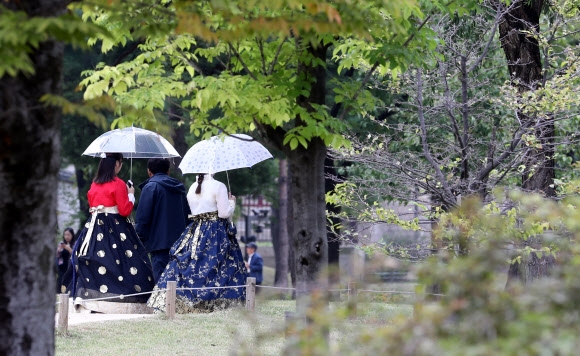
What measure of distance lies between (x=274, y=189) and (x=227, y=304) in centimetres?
1779

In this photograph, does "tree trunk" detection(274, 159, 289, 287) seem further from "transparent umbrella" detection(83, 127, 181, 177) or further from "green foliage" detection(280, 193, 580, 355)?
"green foliage" detection(280, 193, 580, 355)

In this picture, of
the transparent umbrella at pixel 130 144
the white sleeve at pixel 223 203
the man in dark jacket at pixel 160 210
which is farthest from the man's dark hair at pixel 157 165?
the white sleeve at pixel 223 203

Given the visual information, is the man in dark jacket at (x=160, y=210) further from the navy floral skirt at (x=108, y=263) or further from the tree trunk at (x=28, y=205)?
the tree trunk at (x=28, y=205)

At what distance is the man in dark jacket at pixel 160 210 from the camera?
1161cm

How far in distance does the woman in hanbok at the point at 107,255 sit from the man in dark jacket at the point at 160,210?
1.43 ft

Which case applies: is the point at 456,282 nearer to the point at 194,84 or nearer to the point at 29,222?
the point at 29,222

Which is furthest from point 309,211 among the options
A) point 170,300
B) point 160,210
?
point 160,210

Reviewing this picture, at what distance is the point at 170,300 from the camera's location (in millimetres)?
10539

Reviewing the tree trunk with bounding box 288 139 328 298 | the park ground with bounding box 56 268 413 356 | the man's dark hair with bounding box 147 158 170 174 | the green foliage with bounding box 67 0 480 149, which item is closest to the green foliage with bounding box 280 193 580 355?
the green foliage with bounding box 67 0 480 149

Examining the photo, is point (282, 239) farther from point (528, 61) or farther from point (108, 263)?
point (528, 61)

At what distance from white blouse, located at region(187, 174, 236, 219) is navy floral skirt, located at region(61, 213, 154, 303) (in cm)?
86

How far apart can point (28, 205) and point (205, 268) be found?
681cm

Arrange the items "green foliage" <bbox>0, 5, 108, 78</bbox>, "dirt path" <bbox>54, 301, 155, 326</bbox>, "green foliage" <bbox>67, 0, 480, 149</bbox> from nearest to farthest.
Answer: "green foliage" <bbox>0, 5, 108, 78</bbox> < "green foliage" <bbox>67, 0, 480, 149</bbox> < "dirt path" <bbox>54, 301, 155, 326</bbox>

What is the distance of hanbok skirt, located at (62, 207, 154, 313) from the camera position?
36.0 ft
